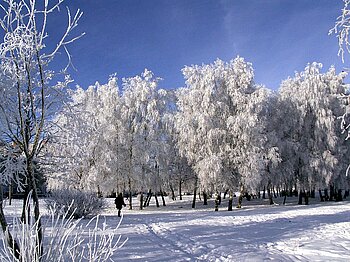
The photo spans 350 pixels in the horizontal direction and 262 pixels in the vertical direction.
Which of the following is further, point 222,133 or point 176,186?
point 176,186

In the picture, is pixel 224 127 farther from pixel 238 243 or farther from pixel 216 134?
pixel 238 243

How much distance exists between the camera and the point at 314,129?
1067 inches

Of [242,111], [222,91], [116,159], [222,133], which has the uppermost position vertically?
[222,91]

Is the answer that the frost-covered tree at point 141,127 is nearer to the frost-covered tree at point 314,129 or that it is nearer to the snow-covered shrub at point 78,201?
the snow-covered shrub at point 78,201

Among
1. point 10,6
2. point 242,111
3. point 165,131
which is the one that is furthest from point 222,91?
point 10,6

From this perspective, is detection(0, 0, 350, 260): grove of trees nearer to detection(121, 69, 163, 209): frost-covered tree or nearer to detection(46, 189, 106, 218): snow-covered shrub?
detection(121, 69, 163, 209): frost-covered tree

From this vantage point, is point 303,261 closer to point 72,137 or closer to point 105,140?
point 72,137

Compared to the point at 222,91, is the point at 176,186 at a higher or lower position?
lower

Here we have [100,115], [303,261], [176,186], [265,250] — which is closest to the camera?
[303,261]

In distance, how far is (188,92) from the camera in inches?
1037

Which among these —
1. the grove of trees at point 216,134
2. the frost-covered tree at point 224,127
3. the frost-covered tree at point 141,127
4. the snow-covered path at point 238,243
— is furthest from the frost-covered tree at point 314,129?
the snow-covered path at point 238,243

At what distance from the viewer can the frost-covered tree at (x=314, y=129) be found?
26109 mm

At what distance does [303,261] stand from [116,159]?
19.2m

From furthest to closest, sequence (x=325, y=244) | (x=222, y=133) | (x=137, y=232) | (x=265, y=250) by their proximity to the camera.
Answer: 1. (x=222, y=133)
2. (x=137, y=232)
3. (x=325, y=244)
4. (x=265, y=250)
